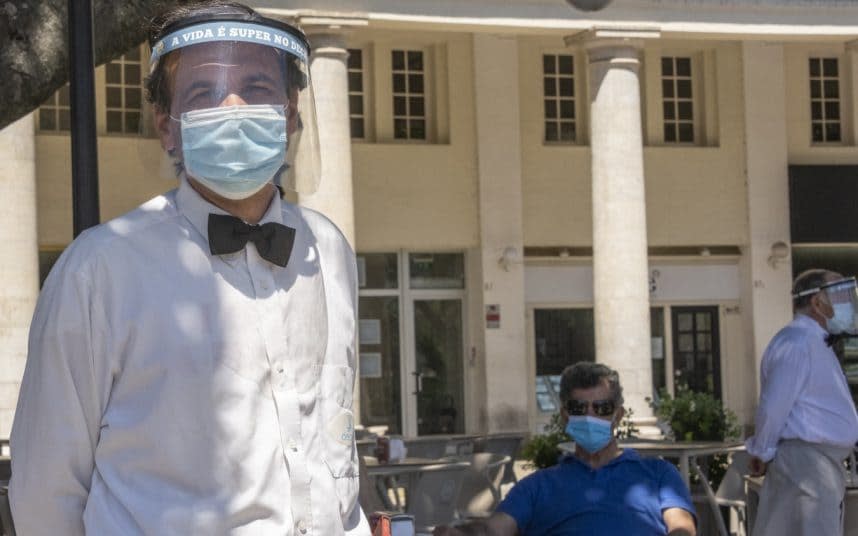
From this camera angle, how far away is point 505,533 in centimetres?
564

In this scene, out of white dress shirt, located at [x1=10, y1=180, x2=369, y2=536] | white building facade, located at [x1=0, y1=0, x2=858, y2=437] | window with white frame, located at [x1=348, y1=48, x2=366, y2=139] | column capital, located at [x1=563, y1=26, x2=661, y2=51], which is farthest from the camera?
window with white frame, located at [x1=348, y1=48, x2=366, y2=139]

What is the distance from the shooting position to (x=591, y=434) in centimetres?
581

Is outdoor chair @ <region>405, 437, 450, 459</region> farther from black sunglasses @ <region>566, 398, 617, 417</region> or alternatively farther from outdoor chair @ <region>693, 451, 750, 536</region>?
black sunglasses @ <region>566, 398, 617, 417</region>

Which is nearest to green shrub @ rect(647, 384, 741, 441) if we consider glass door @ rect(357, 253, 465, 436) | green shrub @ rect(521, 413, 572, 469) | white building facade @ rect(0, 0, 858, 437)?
green shrub @ rect(521, 413, 572, 469)

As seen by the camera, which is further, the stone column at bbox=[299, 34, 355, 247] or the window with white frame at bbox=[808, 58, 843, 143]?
the window with white frame at bbox=[808, 58, 843, 143]

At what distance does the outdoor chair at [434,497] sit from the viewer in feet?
38.0

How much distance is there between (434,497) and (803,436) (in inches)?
176

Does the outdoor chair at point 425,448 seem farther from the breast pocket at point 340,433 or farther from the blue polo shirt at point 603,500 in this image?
the breast pocket at point 340,433

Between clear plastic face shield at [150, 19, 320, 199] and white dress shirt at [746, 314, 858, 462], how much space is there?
515cm

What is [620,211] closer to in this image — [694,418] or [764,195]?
[764,195]

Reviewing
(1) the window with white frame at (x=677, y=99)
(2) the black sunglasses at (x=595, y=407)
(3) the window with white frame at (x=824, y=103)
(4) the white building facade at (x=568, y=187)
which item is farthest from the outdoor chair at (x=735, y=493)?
(3) the window with white frame at (x=824, y=103)

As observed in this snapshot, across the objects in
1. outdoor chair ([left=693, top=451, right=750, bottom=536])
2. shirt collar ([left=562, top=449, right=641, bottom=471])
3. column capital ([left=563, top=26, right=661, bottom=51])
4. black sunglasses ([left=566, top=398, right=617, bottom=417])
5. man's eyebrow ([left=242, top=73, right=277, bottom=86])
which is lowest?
outdoor chair ([left=693, top=451, right=750, bottom=536])

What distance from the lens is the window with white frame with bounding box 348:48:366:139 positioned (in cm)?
2314

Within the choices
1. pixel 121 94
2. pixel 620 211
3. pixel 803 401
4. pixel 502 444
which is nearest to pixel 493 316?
pixel 620 211
